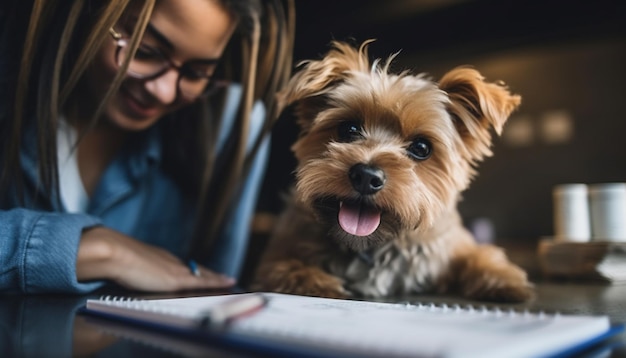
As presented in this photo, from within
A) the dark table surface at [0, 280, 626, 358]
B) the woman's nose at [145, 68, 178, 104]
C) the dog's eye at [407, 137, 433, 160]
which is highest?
the woman's nose at [145, 68, 178, 104]

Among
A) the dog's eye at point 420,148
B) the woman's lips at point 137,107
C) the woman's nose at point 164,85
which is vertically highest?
the woman's nose at point 164,85

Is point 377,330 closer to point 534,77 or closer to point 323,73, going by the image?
point 323,73

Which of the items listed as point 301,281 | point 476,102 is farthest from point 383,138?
point 301,281

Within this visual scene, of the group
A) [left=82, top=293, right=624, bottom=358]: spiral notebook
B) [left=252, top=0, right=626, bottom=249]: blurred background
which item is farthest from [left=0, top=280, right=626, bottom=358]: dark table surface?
[left=252, top=0, right=626, bottom=249]: blurred background

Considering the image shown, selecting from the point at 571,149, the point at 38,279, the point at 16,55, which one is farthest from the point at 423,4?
the point at 38,279

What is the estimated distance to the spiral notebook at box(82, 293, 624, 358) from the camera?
47 cm

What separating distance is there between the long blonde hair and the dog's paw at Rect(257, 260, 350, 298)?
1.09ft

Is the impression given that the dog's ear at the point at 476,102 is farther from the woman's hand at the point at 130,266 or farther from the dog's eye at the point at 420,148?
the woman's hand at the point at 130,266

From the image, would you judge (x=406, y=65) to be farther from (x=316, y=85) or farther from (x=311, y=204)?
(x=311, y=204)

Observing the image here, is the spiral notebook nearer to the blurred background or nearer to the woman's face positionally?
the woman's face

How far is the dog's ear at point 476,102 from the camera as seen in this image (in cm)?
100

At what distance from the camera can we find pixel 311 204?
3.36 ft

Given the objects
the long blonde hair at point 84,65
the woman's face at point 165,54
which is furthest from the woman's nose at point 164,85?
the long blonde hair at point 84,65

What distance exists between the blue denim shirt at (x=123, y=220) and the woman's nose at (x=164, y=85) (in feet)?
0.76
